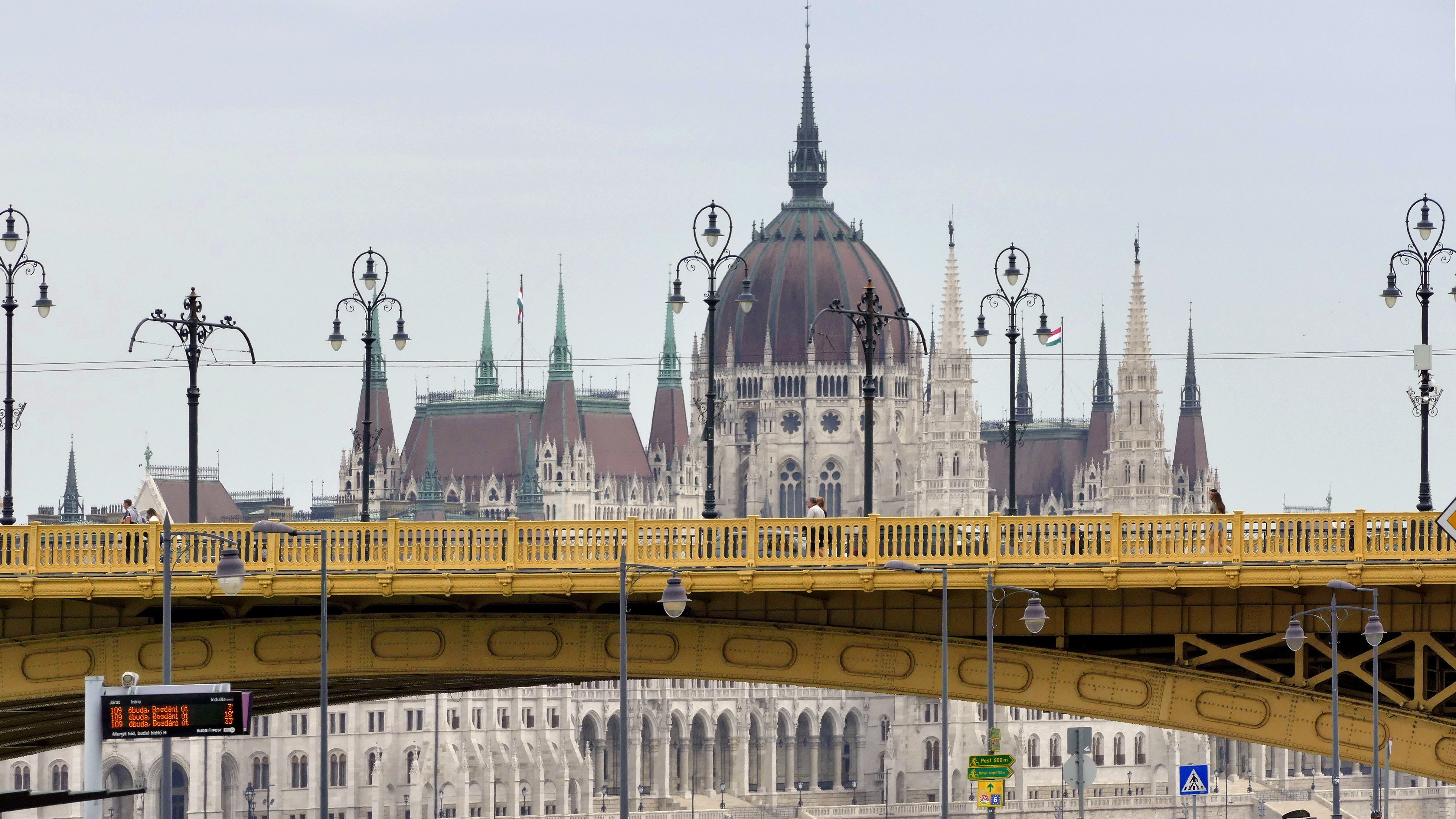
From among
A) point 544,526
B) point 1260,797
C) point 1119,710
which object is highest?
point 544,526

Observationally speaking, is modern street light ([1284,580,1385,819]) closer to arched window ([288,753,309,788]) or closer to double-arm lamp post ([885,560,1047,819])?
double-arm lamp post ([885,560,1047,819])

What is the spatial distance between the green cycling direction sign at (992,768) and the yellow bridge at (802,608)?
1254 mm

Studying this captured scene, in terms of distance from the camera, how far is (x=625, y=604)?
1821 inches

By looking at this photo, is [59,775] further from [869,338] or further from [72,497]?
[869,338]

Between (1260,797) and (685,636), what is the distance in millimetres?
155988

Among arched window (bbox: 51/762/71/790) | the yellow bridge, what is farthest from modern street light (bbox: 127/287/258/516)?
arched window (bbox: 51/762/71/790)

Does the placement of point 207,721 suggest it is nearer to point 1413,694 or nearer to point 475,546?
point 475,546

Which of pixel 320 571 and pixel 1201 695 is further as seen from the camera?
pixel 1201 695

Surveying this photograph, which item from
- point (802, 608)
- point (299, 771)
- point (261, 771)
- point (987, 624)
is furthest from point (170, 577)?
point (299, 771)

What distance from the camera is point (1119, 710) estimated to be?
49719mm

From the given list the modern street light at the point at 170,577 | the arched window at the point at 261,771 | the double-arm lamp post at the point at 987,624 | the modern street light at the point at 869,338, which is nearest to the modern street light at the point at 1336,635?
Result: the double-arm lamp post at the point at 987,624

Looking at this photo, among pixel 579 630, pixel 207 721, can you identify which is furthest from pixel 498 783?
pixel 207 721

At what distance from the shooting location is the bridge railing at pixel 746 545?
1838 inches

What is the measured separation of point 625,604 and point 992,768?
736cm
